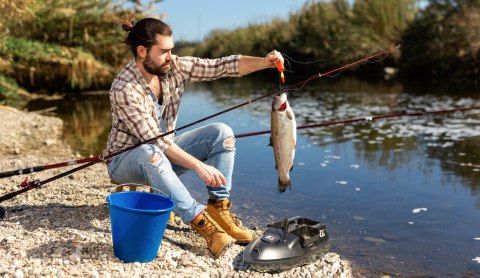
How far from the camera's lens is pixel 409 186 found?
20.4ft

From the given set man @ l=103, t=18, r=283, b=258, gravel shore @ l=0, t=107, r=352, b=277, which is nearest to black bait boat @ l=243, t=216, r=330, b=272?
gravel shore @ l=0, t=107, r=352, b=277

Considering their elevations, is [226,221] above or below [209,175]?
below

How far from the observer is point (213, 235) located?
3.71 m

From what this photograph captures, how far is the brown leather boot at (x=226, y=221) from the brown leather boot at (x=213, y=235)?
142 mm

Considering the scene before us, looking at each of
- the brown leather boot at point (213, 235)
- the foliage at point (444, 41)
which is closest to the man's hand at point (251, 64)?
the brown leather boot at point (213, 235)

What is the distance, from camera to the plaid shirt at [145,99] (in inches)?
147

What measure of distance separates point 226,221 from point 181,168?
1.76 ft

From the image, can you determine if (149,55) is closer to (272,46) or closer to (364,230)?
(364,230)

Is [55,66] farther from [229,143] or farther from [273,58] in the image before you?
[273,58]

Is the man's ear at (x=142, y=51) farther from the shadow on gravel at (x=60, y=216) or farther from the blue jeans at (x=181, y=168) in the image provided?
the shadow on gravel at (x=60, y=216)

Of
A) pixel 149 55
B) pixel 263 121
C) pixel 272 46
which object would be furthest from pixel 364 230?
pixel 272 46

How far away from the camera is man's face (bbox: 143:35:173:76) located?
3873 mm

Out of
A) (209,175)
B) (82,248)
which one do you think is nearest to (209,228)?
(209,175)

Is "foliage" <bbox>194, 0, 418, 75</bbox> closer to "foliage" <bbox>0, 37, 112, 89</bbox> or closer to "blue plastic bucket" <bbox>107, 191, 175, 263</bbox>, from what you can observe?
"foliage" <bbox>0, 37, 112, 89</bbox>
